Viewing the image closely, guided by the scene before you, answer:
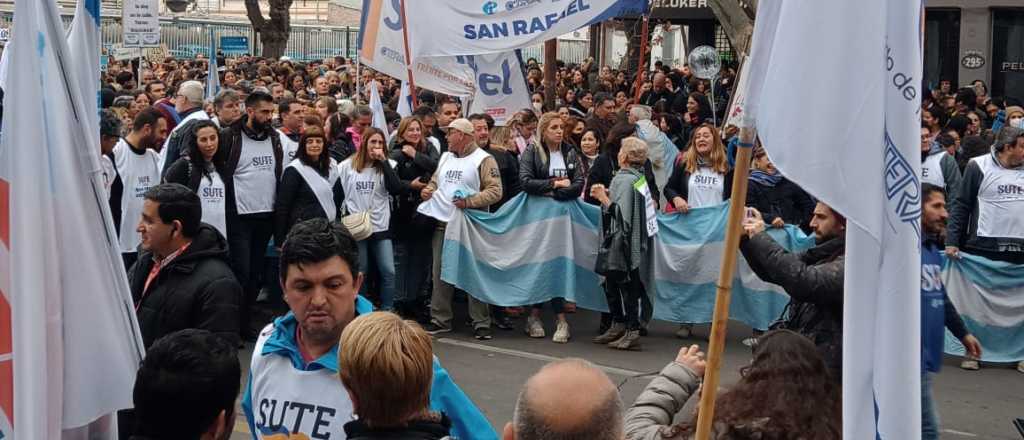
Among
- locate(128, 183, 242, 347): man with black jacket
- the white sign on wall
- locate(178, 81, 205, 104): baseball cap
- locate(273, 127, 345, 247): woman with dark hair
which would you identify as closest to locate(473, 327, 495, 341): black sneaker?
locate(273, 127, 345, 247): woman with dark hair

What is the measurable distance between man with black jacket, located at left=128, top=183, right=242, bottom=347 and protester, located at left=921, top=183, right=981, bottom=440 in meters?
2.71

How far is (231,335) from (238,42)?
1264 inches

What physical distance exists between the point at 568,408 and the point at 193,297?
2.23 m

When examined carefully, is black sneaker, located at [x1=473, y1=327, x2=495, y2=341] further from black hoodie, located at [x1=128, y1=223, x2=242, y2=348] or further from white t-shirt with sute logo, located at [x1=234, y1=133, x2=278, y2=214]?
black hoodie, located at [x1=128, y1=223, x2=242, y2=348]

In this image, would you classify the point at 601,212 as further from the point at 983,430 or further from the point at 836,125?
the point at 836,125

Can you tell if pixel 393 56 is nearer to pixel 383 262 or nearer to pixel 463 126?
pixel 463 126

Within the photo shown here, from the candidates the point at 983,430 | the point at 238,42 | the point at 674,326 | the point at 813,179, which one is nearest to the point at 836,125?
the point at 813,179

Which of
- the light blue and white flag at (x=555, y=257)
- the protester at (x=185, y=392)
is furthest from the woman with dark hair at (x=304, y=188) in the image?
the protester at (x=185, y=392)

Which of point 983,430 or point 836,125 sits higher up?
point 836,125

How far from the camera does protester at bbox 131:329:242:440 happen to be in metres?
3.36

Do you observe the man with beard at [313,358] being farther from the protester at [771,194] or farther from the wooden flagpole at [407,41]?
the wooden flagpole at [407,41]

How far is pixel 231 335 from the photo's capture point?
15.6 feet

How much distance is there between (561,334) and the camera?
410 inches

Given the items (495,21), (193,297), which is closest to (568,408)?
(193,297)
